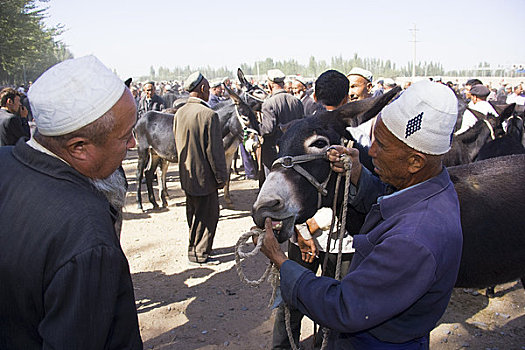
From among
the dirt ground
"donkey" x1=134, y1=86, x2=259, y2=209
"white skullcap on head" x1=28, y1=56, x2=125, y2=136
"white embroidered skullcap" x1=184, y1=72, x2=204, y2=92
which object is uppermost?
"white skullcap on head" x1=28, y1=56, x2=125, y2=136

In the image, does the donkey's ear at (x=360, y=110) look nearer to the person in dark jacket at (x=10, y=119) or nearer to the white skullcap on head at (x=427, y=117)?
the white skullcap on head at (x=427, y=117)

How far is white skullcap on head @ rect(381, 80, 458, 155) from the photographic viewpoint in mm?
1556

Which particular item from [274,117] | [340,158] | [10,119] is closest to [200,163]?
[274,117]

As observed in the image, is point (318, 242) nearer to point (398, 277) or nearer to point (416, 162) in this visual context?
point (416, 162)

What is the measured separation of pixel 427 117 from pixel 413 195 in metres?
0.33

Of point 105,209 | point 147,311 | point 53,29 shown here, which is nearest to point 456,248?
point 105,209

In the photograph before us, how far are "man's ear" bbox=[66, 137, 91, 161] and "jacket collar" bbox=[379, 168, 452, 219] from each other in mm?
1258

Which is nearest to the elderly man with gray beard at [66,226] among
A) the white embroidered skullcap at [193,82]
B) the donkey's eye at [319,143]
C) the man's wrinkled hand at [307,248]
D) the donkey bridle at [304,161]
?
the donkey bridle at [304,161]

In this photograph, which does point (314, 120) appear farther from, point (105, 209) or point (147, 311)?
point (147, 311)

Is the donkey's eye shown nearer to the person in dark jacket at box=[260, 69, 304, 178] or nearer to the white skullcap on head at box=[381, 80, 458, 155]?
the white skullcap on head at box=[381, 80, 458, 155]

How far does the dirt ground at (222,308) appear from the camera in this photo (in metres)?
4.29

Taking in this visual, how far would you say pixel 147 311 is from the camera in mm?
4969

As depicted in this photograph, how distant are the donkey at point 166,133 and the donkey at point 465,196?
5.94m

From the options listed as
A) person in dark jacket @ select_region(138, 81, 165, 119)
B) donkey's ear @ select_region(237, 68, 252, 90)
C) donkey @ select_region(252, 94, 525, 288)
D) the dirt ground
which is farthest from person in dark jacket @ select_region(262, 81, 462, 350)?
person in dark jacket @ select_region(138, 81, 165, 119)
